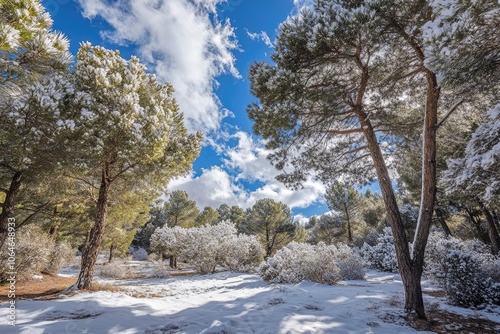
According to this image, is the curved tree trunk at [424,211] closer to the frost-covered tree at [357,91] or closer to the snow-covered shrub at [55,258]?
the frost-covered tree at [357,91]

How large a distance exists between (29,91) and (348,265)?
1342cm

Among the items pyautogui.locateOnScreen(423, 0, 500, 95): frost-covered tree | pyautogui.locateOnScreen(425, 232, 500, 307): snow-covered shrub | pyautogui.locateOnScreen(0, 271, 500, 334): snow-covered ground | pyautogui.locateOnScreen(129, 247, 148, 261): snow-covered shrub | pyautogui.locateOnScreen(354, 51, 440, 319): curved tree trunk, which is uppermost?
pyautogui.locateOnScreen(423, 0, 500, 95): frost-covered tree

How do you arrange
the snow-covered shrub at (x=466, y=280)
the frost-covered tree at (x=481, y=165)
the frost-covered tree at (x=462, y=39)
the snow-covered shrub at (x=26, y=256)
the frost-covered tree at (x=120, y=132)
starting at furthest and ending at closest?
the snow-covered shrub at (x=26, y=256) → the frost-covered tree at (x=120, y=132) → the snow-covered shrub at (x=466, y=280) → the frost-covered tree at (x=481, y=165) → the frost-covered tree at (x=462, y=39)

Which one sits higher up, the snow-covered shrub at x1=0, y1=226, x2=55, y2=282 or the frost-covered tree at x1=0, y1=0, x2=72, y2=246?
the frost-covered tree at x1=0, y1=0, x2=72, y2=246

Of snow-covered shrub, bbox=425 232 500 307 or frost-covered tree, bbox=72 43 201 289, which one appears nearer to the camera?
snow-covered shrub, bbox=425 232 500 307

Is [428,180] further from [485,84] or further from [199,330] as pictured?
[199,330]

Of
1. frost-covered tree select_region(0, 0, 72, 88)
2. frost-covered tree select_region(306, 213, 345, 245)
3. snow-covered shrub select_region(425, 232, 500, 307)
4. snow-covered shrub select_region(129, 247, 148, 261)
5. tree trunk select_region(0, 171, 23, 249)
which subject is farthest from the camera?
snow-covered shrub select_region(129, 247, 148, 261)

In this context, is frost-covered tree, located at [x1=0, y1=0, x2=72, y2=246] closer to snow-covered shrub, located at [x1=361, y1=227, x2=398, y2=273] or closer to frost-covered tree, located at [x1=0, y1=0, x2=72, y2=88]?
frost-covered tree, located at [x1=0, y1=0, x2=72, y2=88]

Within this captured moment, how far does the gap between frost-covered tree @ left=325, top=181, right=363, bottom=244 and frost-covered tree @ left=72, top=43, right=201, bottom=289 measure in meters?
19.6

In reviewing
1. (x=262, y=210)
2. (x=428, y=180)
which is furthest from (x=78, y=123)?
(x=262, y=210)

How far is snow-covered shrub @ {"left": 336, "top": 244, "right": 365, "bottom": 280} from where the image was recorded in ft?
38.8

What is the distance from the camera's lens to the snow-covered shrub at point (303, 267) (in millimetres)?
10077

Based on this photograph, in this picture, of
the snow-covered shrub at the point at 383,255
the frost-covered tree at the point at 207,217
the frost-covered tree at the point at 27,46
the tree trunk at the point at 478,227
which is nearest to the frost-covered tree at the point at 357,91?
the frost-covered tree at the point at 27,46

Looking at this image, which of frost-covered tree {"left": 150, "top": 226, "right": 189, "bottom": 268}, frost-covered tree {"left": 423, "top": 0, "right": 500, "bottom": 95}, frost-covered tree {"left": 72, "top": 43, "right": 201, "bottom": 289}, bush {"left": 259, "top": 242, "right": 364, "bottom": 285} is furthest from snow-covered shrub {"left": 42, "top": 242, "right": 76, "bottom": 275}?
frost-covered tree {"left": 423, "top": 0, "right": 500, "bottom": 95}
